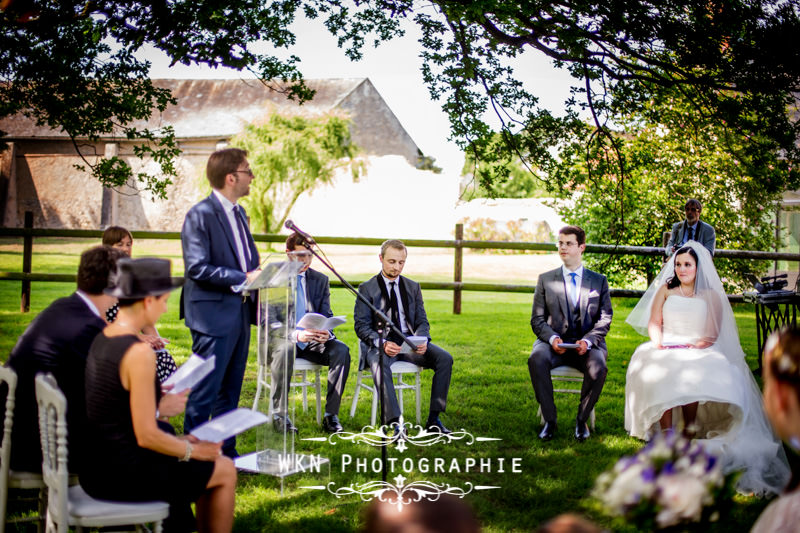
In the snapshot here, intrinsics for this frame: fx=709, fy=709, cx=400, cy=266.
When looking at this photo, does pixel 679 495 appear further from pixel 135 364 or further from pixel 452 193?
pixel 452 193

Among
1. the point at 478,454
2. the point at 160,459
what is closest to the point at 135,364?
the point at 160,459

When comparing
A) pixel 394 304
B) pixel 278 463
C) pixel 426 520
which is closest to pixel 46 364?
pixel 278 463

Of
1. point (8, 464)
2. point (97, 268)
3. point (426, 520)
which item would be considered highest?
point (97, 268)

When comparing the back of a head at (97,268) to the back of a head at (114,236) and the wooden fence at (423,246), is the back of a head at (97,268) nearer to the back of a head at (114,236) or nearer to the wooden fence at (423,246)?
the back of a head at (114,236)

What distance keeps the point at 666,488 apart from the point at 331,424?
4233 millimetres

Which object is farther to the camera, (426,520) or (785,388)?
(785,388)

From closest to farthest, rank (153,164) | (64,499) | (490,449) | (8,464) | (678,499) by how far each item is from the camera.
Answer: (678,499) → (64,499) → (8,464) → (490,449) → (153,164)

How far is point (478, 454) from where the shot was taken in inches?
207

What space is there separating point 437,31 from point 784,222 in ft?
45.2

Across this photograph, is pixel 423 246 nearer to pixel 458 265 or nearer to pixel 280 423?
pixel 458 265

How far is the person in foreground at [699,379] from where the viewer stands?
482 centimetres

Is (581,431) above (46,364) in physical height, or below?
below

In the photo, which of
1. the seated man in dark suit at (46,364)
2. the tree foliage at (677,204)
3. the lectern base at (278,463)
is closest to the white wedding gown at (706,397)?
the lectern base at (278,463)

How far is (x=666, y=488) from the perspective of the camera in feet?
6.09
